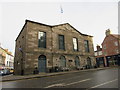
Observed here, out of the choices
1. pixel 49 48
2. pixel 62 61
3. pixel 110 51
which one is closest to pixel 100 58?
pixel 110 51

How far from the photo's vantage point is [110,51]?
119ft

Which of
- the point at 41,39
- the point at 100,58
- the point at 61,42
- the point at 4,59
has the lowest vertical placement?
the point at 100,58

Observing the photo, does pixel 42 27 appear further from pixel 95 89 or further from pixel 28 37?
pixel 95 89

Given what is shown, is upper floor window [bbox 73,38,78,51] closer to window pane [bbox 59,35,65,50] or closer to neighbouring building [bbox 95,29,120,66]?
window pane [bbox 59,35,65,50]

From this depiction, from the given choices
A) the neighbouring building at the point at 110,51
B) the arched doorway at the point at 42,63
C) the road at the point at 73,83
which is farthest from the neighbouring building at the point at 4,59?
the neighbouring building at the point at 110,51

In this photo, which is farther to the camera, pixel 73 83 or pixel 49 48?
pixel 49 48

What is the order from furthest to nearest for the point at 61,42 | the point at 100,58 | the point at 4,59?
the point at 100,58 → the point at 4,59 → the point at 61,42

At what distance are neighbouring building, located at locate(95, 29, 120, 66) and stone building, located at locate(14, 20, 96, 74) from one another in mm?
12501

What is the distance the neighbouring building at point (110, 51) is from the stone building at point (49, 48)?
1250cm

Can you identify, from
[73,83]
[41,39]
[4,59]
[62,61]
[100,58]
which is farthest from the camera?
[100,58]

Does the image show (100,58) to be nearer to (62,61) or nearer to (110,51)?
(110,51)

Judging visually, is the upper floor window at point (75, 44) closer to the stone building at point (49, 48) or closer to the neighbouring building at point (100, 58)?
the stone building at point (49, 48)

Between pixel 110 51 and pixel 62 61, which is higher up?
pixel 110 51

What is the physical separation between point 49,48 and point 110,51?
1086 inches
